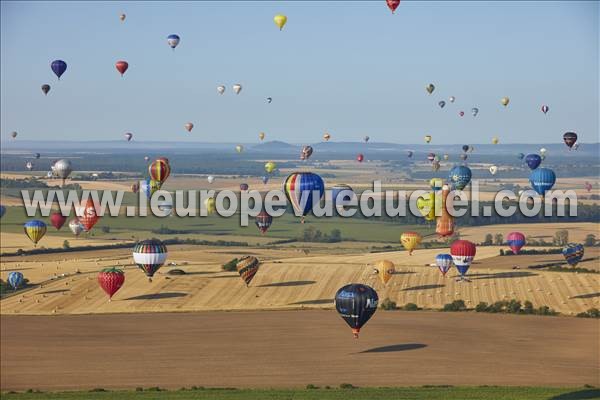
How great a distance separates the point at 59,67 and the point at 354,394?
5342 cm

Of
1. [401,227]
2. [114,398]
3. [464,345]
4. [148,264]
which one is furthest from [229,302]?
[401,227]

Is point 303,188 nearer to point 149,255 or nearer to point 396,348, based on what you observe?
point 149,255

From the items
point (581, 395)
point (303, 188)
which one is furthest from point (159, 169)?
point (581, 395)

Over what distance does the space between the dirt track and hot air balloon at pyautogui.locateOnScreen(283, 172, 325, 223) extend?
6976mm

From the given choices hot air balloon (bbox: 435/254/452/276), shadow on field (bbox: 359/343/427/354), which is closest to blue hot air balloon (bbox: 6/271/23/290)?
hot air balloon (bbox: 435/254/452/276)

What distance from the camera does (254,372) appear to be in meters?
50.2

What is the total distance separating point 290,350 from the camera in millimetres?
55344

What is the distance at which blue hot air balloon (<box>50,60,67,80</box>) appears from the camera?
291 feet

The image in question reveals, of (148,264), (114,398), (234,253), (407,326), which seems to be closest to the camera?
A: (114,398)

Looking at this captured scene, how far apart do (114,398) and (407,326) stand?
2311 cm

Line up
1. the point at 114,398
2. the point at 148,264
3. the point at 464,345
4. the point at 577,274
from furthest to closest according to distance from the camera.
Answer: the point at 577,274, the point at 148,264, the point at 464,345, the point at 114,398

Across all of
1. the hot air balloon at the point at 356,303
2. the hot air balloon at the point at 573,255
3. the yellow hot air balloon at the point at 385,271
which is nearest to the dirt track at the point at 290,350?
the hot air balloon at the point at 356,303

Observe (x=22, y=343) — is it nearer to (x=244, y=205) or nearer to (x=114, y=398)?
(x=114, y=398)

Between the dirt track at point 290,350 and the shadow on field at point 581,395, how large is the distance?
203 centimetres
